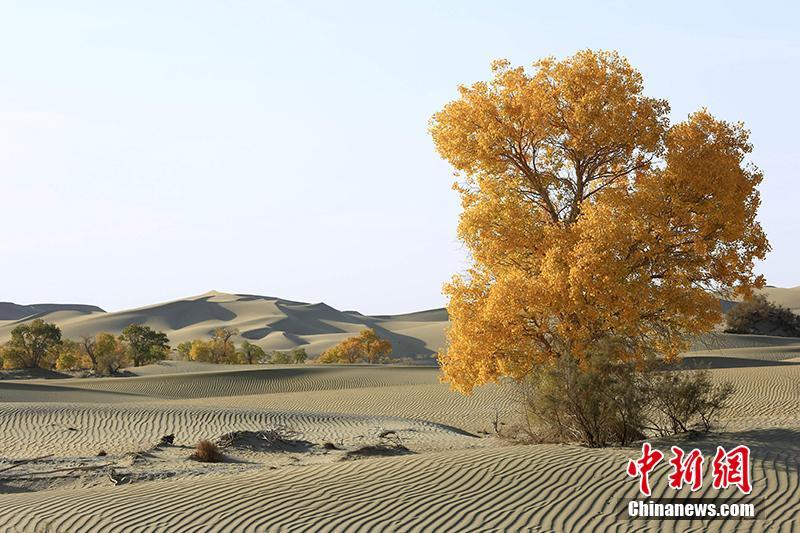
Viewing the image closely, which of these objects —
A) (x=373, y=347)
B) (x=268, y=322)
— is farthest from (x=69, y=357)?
(x=268, y=322)

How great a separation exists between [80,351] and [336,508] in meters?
58.6

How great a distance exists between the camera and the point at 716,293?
17594mm

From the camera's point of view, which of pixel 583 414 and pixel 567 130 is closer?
pixel 583 414

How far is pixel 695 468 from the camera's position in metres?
11.9

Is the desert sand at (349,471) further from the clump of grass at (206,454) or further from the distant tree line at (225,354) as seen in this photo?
the distant tree line at (225,354)

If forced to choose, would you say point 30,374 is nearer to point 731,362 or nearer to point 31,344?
point 31,344

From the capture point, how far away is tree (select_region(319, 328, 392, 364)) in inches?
2702

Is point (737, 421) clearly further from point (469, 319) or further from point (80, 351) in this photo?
point (80, 351)

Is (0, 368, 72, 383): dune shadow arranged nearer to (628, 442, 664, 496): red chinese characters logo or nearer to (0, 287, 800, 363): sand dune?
(628, 442, 664, 496): red chinese characters logo

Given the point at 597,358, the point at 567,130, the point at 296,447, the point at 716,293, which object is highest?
the point at 567,130

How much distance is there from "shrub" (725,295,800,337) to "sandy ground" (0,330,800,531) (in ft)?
137

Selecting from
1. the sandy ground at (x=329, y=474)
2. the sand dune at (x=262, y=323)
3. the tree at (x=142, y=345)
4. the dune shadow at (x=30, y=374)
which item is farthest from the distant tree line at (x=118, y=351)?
the sandy ground at (x=329, y=474)

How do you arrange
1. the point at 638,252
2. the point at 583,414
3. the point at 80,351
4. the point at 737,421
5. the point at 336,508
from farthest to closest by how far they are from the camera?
1. the point at 80,351
2. the point at 737,421
3. the point at 638,252
4. the point at 583,414
5. the point at 336,508

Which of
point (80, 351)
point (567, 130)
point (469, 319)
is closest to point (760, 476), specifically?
point (469, 319)
